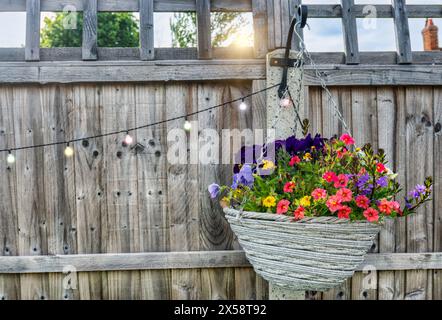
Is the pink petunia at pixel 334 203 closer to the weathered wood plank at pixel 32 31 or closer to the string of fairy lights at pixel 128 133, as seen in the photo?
the string of fairy lights at pixel 128 133

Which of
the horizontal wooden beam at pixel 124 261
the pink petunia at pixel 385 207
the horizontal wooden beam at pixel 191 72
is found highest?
the horizontal wooden beam at pixel 191 72

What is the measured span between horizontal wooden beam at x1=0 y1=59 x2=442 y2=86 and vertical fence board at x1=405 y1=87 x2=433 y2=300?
0.10 meters

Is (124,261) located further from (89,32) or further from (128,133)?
(89,32)

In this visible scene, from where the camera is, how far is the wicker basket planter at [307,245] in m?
1.52

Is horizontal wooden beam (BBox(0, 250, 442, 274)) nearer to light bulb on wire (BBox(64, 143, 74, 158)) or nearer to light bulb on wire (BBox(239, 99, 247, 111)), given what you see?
light bulb on wire (BBox(64, 143, 74, 158))

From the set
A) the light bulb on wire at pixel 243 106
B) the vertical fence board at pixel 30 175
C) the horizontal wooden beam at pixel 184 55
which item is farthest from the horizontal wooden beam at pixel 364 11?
the vertical fence board at pixel 30 175

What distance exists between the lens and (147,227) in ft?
7.06

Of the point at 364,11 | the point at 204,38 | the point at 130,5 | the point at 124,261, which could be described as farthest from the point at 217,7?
the point at 124,261

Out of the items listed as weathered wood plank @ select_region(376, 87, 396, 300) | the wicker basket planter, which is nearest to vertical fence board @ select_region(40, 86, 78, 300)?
the wicker basket planter

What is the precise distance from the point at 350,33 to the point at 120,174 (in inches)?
54.5

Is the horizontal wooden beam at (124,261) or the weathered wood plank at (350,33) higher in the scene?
the weathered wood plank at (350,33)

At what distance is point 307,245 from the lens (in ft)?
5.04

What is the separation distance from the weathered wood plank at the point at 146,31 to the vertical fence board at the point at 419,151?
4.42 ft

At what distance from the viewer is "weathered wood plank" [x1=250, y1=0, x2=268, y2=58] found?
7.11 feet
